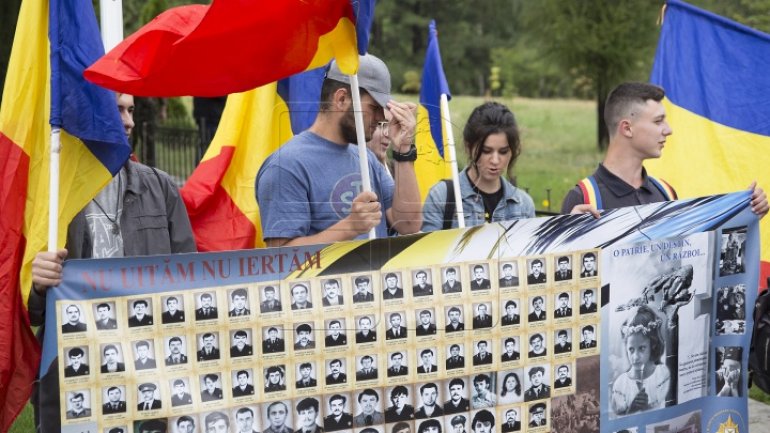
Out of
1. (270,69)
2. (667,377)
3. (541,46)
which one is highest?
(541,46)

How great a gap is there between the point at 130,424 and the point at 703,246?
105 inches

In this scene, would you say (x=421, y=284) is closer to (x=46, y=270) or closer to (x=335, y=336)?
(x=335, y=336)

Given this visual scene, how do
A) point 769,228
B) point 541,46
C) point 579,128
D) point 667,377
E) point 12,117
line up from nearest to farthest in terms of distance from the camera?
point 12,117 → point 667,377 → point 769,228 → point 541,46 → point 579,128

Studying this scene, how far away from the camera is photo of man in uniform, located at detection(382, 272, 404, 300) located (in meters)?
4.16

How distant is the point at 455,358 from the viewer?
168 inches

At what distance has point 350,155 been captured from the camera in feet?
14.8

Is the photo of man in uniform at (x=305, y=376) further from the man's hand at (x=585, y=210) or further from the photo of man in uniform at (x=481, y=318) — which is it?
the man's hand at (x=585, y=210)

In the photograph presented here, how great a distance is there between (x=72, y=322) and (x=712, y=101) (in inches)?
162

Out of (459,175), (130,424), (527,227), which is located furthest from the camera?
(459,175)

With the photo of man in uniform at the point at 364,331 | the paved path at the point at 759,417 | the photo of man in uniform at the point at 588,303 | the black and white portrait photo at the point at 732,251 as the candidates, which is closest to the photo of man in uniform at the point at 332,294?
the photo of man in uniform at the point at 364,331

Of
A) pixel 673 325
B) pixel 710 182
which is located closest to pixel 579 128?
pixel 710 182

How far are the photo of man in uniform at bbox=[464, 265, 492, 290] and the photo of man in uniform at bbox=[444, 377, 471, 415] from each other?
37 centimetres

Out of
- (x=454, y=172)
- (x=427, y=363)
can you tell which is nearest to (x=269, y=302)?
(x=427, y=363)

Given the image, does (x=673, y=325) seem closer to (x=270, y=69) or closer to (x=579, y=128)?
(x=270, y=69)
